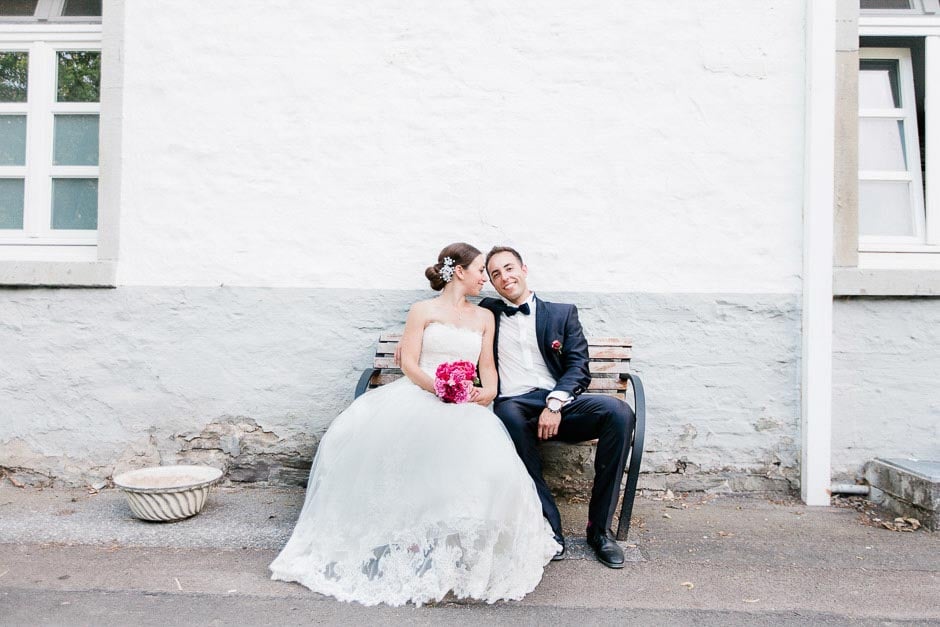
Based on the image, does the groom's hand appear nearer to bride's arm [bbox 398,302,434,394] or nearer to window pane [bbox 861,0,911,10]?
bride's arm [bbox 398,302,434,394]

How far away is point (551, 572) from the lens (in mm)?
3242

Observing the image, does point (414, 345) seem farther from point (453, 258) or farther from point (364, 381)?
point (453, 258)

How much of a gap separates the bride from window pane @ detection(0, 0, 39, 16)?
3.89m

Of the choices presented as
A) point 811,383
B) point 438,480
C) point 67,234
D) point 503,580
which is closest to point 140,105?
point 67,234

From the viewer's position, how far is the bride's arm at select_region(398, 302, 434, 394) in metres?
3.74

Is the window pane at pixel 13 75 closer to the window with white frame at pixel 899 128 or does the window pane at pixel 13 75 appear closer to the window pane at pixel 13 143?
the window pane at pixel 13 143

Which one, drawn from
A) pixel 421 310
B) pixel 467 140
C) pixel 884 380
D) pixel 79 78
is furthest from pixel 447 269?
pixel 79 78

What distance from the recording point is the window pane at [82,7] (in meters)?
4.86

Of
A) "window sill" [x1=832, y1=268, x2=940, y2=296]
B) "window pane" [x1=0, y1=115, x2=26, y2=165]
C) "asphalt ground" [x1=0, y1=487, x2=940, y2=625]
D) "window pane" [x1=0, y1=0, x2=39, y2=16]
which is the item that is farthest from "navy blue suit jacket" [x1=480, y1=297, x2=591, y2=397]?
"window pane" [x1=0, y1=0, x2=39, y2=16]

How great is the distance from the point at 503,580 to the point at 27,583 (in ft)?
7.04

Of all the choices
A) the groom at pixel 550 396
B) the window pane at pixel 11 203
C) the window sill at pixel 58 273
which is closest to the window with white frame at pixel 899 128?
the groom at pixel 550 396

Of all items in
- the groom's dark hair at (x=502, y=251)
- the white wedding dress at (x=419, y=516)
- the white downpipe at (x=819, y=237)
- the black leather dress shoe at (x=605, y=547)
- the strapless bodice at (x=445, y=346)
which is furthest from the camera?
the white downpipe at (x=819, y=237)

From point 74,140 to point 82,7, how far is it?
0.99 metres

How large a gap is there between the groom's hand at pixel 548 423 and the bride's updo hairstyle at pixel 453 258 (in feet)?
3.26
